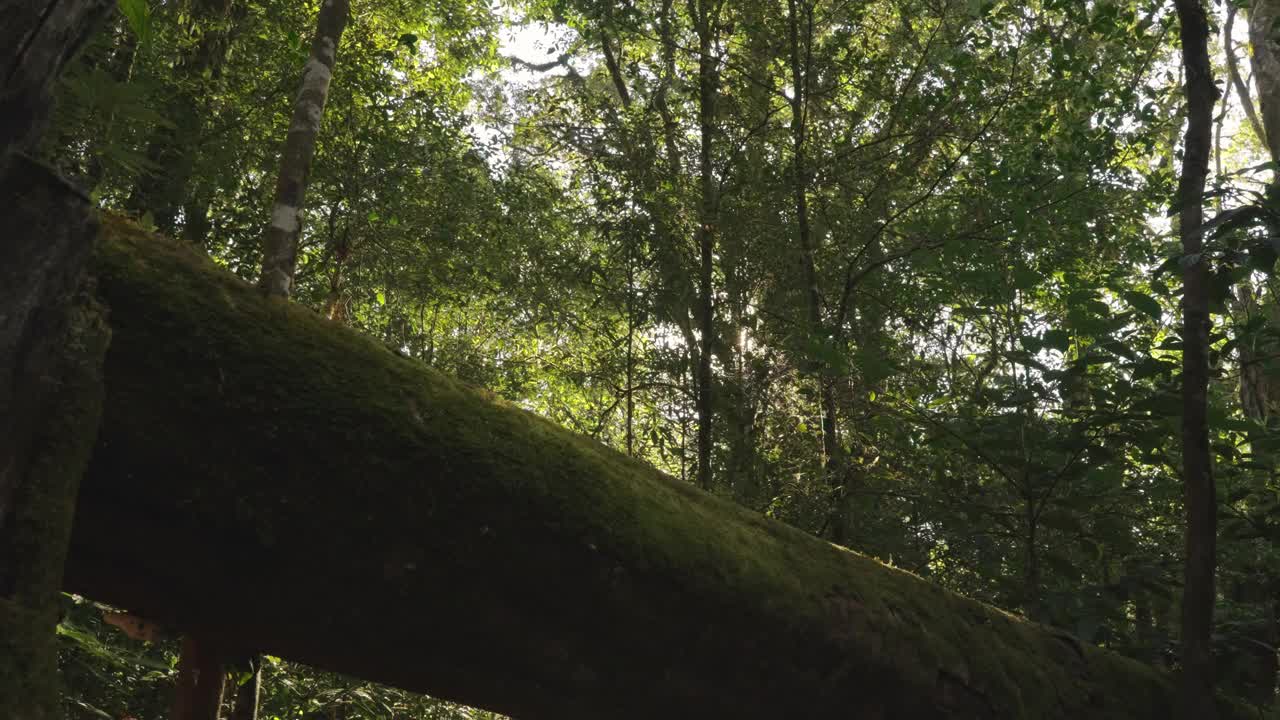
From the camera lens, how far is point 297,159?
5121 millimetres

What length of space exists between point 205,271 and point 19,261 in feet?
2.01

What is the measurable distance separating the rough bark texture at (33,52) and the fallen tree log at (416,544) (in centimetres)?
53

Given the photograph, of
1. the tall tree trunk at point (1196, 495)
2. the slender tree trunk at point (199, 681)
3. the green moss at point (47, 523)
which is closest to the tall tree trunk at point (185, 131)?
the slender tree trunk at point (199, 681)

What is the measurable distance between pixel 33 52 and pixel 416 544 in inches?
46.1

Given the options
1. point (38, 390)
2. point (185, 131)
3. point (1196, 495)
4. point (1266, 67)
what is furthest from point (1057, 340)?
point (1266, 67)

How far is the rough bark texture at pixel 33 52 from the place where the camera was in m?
1.25

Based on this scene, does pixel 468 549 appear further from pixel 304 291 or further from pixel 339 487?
pixel 304 291

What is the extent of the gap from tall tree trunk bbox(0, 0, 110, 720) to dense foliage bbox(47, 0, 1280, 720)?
258cm

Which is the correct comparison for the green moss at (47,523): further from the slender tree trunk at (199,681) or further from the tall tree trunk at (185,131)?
the tall tree trunk at (185,131)

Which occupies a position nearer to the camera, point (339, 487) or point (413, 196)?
point (339, 487)

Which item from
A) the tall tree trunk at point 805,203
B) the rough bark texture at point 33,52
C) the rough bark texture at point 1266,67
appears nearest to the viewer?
the rough bark texture at point 33,52

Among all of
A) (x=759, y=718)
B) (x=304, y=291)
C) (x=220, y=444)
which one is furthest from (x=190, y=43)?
(x=759, y=718)

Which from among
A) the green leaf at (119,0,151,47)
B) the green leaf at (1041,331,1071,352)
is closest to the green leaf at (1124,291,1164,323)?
the green leaf at (1041,331,1071,352)

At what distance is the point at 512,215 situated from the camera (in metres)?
9.57
